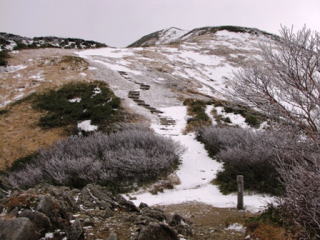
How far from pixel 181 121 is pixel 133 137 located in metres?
4.79

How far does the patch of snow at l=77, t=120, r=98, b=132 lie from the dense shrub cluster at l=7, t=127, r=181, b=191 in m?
1.92

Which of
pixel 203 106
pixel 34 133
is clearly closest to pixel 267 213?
pixel 34 133

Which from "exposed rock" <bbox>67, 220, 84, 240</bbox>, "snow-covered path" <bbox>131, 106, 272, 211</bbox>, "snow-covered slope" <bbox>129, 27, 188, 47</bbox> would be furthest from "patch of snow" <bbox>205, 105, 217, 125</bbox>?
"snow-covered slope" <bbox>129, 27, 188, 47</bbox>

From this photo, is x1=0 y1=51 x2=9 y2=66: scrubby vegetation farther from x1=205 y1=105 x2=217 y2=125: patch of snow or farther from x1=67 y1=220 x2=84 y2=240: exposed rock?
x1=67 y1=220 x2=84 y2=240: exposed rock

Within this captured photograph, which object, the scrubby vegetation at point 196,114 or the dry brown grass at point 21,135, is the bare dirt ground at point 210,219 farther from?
the scrubby vegetation at point 196,114

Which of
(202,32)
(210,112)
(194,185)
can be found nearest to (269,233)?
(194,185)

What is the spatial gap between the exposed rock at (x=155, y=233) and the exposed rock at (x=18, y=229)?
53.9 inches

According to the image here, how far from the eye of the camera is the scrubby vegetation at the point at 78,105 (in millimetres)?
14719

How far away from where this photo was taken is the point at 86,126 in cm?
1430

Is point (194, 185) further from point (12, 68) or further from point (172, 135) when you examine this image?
point (12, 68)

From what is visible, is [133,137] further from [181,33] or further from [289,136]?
[181,33]

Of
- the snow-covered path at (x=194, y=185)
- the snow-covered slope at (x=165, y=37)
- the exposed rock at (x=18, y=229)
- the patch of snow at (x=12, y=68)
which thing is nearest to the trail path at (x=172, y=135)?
the snow-covered path at (x=194, y=185)

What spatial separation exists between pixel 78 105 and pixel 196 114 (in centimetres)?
595

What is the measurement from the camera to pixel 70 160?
10.2 meters
